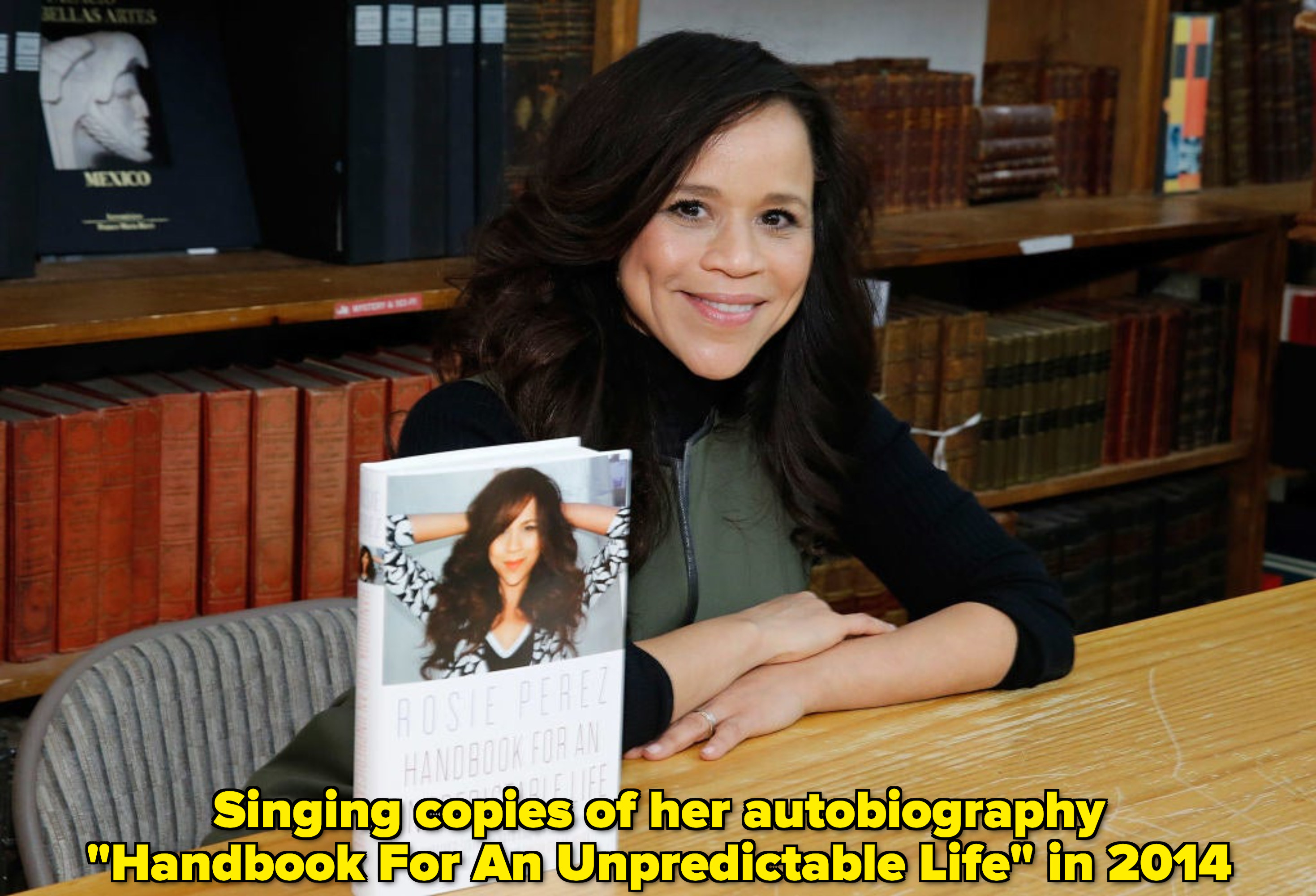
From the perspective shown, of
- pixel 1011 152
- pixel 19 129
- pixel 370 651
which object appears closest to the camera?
pixel 370 651

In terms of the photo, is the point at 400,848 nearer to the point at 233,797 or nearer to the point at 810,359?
the point at 233,797

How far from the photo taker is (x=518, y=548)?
897 millimetres

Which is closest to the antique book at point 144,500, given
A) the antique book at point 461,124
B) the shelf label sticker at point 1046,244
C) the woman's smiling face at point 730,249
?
the antique book at point 461,124

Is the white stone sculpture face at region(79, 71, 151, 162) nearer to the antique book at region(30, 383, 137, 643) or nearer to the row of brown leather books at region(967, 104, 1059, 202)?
the antique book at region(30, 383, 137, 643)

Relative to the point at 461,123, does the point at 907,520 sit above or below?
below

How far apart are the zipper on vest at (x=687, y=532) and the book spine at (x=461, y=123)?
0.68 metres

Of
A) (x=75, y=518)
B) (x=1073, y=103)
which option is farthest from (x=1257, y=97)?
(x=75, y=518)

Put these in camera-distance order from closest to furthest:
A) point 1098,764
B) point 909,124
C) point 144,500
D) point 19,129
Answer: point 1098,764
point 19,129
point 144,500
point 909,124

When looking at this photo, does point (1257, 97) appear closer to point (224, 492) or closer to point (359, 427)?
point (359, 427)

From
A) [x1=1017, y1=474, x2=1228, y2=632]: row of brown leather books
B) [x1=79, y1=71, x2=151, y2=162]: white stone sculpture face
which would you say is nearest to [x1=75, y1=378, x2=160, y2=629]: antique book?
[x1=79, y1=71, x2=151, y2=162]: white stone sculpture face

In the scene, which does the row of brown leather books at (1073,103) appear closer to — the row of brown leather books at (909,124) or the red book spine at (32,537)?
the row of brown leather books at (909,124)

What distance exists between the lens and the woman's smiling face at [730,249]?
1454 millimetres

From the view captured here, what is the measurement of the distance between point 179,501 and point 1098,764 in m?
1.21

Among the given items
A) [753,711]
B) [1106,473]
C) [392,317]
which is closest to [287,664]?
[753,711]
